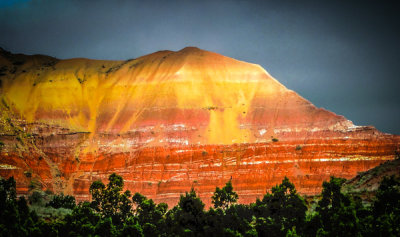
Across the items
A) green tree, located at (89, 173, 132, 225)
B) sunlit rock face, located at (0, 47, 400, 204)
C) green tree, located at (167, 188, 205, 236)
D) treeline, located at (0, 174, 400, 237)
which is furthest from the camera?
sunlit rock face, located at (0, 47, 400, 204)

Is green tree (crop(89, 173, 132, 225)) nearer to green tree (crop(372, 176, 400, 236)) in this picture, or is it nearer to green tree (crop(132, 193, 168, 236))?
green tree (crop(132, 193, 168, 236))

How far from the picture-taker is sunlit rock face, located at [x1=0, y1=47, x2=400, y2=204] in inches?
3784

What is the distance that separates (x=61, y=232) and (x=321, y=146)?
66.3m

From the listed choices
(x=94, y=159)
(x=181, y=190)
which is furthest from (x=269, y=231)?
(x=94, y=159)

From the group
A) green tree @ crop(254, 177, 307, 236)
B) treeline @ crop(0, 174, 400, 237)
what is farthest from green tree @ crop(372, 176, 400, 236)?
green tree @ crop(254, 177, 307, 236)

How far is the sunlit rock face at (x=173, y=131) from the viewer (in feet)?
315

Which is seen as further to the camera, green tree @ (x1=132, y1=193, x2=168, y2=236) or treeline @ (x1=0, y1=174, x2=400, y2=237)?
green tree @ (x1=132, y1=193, x2=168, y2=236)

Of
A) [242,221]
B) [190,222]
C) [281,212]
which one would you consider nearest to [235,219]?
[242,221]

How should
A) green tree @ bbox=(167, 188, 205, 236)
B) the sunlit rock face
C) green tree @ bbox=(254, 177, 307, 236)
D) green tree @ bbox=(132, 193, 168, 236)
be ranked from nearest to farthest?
green tree @ bbox=(167, 188, 205, 236), green tree @ bbox=(254, 177, 307, 236), green tree @ bbox=(132, 193, 168, 236), the sunlit rock face

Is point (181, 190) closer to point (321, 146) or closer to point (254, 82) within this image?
point (321, 146)

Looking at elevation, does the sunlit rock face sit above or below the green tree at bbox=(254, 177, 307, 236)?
above

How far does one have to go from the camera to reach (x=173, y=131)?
10650cm

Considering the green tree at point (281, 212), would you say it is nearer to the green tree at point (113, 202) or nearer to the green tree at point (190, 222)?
the green tree at point (190, 222)

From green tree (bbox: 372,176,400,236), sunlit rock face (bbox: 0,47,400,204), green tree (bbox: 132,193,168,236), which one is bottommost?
green tree (bbox: 132,193,168,236)
